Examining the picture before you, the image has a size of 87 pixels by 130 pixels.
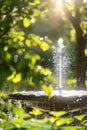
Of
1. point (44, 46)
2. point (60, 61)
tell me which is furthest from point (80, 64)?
point (44, 46)

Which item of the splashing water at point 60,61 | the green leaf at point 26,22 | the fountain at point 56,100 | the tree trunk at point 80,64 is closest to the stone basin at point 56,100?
the fountain at point 56,100

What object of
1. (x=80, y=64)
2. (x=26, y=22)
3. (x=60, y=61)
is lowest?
(x=80, y=64)

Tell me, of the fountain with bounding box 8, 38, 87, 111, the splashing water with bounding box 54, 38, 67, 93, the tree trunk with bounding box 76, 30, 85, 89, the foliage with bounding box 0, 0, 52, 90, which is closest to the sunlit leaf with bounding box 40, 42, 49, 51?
the foliage with bounding box 0, 0, 52, 90

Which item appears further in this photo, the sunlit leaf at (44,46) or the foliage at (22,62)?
the sunlit leaf at (44,46)

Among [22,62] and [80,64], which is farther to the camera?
[80,64]

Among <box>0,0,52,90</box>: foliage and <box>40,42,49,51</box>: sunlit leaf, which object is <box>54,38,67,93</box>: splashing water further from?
<box>40,42,49,51</box>: sunlit leaf

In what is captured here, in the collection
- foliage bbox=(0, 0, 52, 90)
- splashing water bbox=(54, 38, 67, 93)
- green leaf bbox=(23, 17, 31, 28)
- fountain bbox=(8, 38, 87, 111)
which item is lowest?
splashing water bbox=(54, 38, 67, 93)

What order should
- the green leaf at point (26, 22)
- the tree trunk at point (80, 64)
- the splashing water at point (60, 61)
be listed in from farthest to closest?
the tree trunk at point (80, 64), the splashing water at point (60, 61), the green leaf at point (26, 22)

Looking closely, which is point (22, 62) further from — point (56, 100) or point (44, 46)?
point (56, 100)

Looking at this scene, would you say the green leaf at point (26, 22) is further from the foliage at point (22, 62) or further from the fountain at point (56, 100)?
the fountain at point (56, 100)

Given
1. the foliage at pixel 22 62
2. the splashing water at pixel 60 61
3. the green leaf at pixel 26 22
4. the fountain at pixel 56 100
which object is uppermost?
the green leaf at pixel 26 22

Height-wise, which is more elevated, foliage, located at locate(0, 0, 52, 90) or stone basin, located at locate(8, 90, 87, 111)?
foliage, located at locate(0, 0, 52, 90)

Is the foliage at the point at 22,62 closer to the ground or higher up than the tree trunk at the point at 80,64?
higher up

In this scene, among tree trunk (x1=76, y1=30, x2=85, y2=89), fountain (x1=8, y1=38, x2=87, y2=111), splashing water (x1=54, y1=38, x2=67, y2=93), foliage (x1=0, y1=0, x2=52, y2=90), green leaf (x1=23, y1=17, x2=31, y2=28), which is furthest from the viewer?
tree trunk (x1=76, y1=30, x2=85, y2=89)
